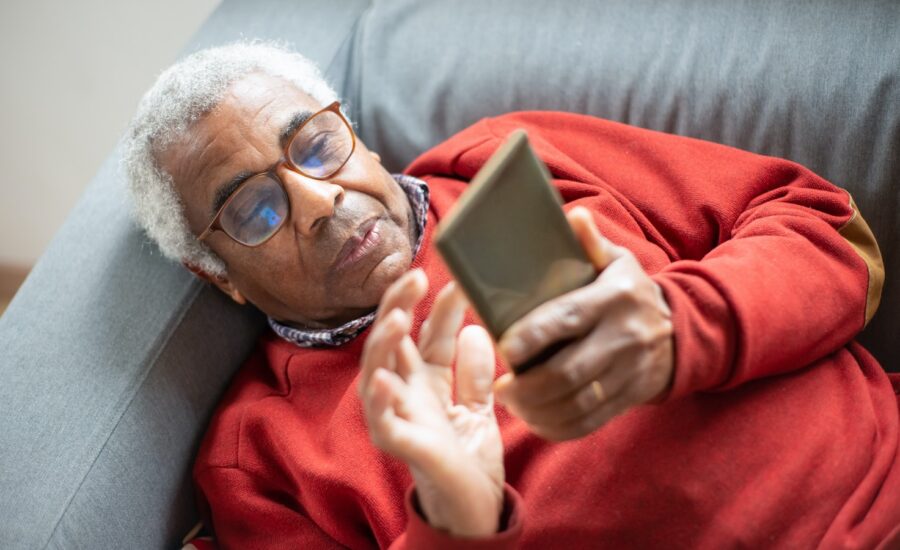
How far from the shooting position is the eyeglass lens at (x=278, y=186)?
49.6 inches

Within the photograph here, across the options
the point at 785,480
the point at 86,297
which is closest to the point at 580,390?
the point at 785,480

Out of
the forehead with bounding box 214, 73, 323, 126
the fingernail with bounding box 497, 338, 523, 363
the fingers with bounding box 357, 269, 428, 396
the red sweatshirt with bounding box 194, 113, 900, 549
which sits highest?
the forehead with bounding box 214, 73, 323, 126

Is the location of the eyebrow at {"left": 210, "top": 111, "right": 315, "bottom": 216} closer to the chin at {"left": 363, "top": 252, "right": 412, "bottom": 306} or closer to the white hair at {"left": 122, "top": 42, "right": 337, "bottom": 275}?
the white hair at {"left": 122, "top": 42, "right": 337, "bottom": 275}

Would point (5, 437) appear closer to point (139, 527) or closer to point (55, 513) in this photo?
point (55, 513)

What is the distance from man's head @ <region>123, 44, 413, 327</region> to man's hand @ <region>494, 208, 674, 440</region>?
47cm

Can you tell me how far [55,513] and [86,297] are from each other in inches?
15.0

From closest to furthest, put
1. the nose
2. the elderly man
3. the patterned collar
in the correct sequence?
the elderly man < the nose < the patterned collar

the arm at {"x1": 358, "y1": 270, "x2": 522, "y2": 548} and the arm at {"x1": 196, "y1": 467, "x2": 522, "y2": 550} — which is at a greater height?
the arm at {"x1": 358, "y1": 270, "x2": 522, "y2": 548}

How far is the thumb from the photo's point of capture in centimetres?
86

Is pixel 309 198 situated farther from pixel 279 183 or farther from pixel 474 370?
pixel 474 370

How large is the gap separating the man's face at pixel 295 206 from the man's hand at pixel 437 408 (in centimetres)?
33

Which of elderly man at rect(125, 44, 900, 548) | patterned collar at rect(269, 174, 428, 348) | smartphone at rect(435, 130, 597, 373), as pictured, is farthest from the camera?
patterned collar at rect(269, 174, 428, 348)

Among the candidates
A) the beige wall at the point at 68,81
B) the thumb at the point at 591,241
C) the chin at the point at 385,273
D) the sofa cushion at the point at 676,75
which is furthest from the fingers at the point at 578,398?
the beige wall at the point at 68,81

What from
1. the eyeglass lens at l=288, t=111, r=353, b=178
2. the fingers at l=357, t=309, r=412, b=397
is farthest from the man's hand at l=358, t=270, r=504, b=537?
the eyeglass lens at l=288, t=111, r=353, b=178
